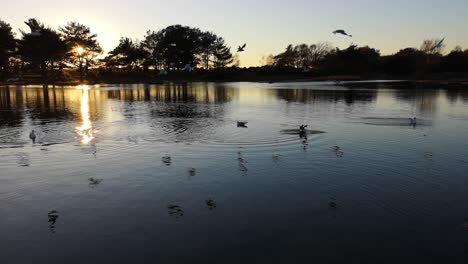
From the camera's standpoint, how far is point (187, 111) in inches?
1378

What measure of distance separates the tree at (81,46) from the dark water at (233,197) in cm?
10228

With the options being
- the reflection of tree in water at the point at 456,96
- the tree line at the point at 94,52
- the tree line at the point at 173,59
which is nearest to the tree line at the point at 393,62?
the tree line at the point at 173,59

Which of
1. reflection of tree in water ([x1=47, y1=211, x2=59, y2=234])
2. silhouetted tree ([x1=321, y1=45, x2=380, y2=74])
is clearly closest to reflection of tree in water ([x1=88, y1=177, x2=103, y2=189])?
reflection of tree in water ([x1=47, y1=211, x2=59, y2=234])

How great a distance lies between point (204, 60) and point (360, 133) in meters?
120

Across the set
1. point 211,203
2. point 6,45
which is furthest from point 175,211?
point 6,45

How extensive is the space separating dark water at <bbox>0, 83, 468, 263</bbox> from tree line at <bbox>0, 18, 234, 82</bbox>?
86.6 m

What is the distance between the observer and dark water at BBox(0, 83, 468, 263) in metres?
8.64

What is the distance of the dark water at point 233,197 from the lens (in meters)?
8.64

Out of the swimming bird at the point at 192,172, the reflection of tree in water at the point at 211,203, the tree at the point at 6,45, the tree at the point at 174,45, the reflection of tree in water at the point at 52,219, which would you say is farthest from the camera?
the tree at the point at 174,45

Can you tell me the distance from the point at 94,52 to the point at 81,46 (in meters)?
5.72

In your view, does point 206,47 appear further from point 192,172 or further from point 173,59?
point 192,172

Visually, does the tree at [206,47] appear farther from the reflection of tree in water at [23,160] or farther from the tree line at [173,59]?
the reflection of tree in water at [23,160]

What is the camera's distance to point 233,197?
1179 cm

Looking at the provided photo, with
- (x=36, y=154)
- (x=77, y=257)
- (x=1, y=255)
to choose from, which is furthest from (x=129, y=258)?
(x=36, y=154)
